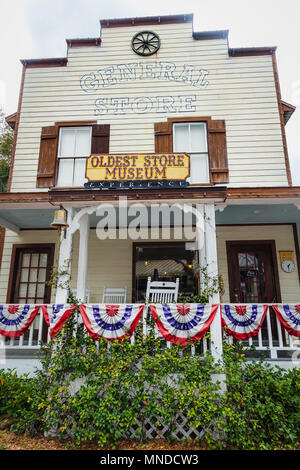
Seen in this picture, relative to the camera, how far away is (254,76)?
724cm

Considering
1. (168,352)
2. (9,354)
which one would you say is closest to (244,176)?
(168,352)

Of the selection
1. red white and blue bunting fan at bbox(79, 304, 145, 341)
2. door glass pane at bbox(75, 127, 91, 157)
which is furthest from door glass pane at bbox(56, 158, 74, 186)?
red white and blue bunting fan at bbox(79, 304, 145, 341)

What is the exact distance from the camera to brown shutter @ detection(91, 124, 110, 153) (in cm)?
706

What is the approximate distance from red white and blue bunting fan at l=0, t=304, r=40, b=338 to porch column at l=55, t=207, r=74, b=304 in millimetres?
778

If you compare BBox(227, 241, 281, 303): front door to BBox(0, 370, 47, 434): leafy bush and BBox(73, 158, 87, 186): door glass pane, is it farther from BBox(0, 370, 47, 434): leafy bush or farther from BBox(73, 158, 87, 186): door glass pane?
BBox(0, 370, 47, 434): leafy bush

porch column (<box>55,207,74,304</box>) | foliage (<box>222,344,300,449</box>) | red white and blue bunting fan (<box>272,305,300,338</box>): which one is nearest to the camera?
foliage (<box>222,344,300,449</box>)

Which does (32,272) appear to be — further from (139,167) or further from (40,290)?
(139,167)

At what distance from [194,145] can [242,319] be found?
451 centimetres

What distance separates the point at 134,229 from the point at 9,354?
4.05m

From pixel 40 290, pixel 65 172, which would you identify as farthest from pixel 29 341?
pixel 65 172

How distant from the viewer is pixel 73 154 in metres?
7.22

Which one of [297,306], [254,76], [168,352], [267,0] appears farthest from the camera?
[267,0]

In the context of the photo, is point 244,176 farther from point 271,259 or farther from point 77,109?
point 77,109

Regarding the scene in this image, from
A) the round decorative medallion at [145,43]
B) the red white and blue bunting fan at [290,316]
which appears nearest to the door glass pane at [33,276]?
the red white and blue bunting fan at [290,316]
